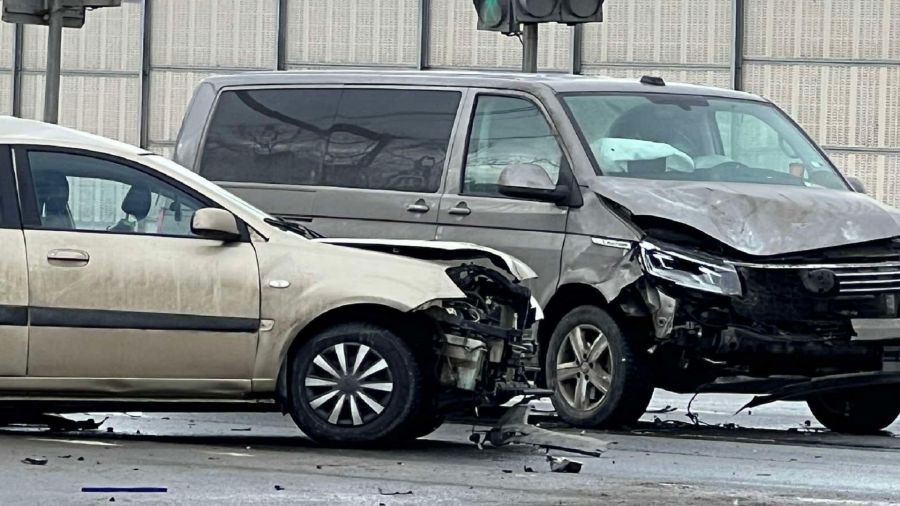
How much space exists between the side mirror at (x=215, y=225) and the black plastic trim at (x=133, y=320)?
38 cm

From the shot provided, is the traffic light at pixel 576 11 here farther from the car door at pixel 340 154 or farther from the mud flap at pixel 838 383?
the mud flap at pixel 838 383

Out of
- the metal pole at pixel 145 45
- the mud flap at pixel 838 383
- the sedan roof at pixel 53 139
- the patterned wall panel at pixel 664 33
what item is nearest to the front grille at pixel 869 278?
the mud flap at pixel 838 383

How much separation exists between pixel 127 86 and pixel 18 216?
1754cm

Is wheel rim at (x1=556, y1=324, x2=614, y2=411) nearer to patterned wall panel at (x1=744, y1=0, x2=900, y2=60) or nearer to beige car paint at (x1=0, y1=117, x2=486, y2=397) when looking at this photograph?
beige car paint at (x1=0, y1=117, x2=486, y2=397)

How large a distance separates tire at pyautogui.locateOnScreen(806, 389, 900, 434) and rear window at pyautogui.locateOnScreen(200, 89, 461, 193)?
250cm

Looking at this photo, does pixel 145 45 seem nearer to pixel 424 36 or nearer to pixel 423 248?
pixel 424 36

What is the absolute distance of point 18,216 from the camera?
9.82 m

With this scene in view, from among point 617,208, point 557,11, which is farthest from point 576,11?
point 617,208

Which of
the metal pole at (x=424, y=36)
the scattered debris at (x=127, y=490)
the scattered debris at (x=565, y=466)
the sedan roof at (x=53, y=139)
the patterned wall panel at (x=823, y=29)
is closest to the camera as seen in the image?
the scattered debris at (x=127, y=490)

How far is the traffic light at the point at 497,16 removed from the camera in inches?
599

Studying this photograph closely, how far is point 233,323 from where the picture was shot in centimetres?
970

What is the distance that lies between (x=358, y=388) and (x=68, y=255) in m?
1.44

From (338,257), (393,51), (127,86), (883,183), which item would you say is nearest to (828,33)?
(883,183)

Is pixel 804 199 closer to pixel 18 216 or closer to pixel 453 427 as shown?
pixel 453 427
